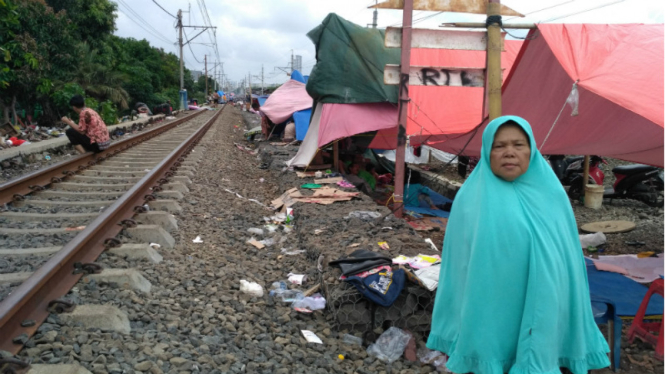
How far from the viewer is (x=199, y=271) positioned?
4168 millimetres

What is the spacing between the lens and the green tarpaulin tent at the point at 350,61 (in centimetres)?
873

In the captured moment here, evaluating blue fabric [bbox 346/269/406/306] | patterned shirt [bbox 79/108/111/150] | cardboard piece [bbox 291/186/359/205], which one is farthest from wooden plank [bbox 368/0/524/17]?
patterned shirt [bbox 79/108/111/150]

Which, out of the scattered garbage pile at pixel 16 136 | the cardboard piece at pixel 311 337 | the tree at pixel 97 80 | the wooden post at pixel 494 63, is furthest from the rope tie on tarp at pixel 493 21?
the tree at pixel 97 80

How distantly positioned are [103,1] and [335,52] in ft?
70.8

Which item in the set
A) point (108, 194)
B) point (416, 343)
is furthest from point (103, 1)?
point (416, 343)

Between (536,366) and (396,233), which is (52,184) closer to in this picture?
(396,233)

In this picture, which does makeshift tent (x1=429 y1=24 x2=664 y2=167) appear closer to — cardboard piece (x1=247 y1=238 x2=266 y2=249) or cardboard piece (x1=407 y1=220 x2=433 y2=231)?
cardboard piece (x1=407 y1=220 x2=433 y2=231)

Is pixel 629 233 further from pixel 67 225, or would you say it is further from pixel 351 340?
pixel 67 225

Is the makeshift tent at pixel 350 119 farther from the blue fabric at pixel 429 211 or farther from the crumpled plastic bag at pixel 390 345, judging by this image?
the crumpled plastic bag at pixel 390 345

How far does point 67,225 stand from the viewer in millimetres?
4934

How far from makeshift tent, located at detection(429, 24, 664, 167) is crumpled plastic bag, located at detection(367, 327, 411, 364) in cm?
227

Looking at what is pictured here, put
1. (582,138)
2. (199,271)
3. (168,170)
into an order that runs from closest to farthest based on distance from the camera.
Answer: (199,271), (582,138), (168,170)

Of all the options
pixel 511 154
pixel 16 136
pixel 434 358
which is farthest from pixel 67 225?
pixel 16 136

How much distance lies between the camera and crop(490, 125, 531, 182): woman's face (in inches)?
82.4
